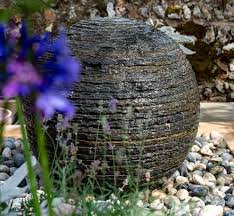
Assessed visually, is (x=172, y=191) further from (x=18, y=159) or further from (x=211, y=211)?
(x=18, y=159)

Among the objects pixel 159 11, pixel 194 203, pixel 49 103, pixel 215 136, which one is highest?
pixel 49 103

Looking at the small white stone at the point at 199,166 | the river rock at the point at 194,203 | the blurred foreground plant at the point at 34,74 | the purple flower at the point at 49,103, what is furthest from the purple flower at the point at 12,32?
the small white stone at the point at 199,166

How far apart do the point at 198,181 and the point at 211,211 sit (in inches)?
20.2

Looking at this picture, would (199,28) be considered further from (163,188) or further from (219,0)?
(163,188)

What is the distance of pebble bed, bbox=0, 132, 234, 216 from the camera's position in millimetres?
3350

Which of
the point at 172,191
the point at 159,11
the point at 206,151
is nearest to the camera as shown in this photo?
the point at 172,191

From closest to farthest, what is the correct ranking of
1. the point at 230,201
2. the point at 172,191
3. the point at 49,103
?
the point at 49,103, the point at 230,201, the point at 172,191

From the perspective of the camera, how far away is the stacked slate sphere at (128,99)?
10.6 feet

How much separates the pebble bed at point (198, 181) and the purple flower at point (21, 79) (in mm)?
2153

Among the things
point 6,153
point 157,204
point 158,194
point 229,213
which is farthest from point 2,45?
point 6,153

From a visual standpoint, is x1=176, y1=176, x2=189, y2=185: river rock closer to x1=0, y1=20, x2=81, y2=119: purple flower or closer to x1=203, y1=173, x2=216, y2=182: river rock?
x1=203, y1=173, x2=216, y2=182: river rock

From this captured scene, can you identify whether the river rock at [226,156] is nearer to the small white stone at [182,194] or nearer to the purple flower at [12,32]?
the small white stone at [182,194]

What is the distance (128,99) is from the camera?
3234 mm

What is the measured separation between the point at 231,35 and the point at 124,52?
3259 mm
